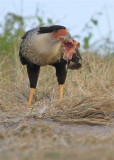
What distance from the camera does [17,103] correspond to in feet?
20.3

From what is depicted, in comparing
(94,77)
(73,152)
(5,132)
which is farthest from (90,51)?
(73,152)

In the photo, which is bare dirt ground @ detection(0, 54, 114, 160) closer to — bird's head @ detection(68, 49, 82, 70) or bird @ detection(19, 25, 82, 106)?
bird's head @ detection(68, 49, 82, 70)

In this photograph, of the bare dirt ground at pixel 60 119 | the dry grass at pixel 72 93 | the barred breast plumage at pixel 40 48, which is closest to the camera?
the bare dirt ground at pixel 60 119

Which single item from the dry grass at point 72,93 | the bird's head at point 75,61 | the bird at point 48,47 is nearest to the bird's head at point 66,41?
the bird at point 48,47

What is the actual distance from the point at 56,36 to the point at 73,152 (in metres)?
3.06

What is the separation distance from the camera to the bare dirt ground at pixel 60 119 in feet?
7.95

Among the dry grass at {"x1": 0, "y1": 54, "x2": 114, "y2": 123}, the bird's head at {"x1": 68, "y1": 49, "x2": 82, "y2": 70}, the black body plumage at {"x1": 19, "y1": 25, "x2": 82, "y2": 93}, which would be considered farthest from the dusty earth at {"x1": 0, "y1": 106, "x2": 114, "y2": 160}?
the bird's head at {"x1": 68, "y1": 49, "x2": 82, "y2": 70}

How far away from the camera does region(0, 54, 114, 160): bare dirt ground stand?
242 centimetres

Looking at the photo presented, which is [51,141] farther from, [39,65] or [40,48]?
[39,65]

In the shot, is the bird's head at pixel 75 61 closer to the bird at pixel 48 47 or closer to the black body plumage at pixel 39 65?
the black body plumage at pixel 39 65

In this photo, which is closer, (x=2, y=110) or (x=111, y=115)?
(x=111, y=115)

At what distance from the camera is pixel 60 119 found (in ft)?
13.6

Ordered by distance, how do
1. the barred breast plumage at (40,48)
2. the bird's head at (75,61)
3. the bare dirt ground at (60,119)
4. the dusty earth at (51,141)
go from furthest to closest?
the bird's head at (75,61) → the barred breast plumage at (40,48) → the bare dirt ground at (60,119) → the dusty earth at (51,141)

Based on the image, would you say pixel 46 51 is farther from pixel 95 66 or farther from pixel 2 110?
pixel 95 66
